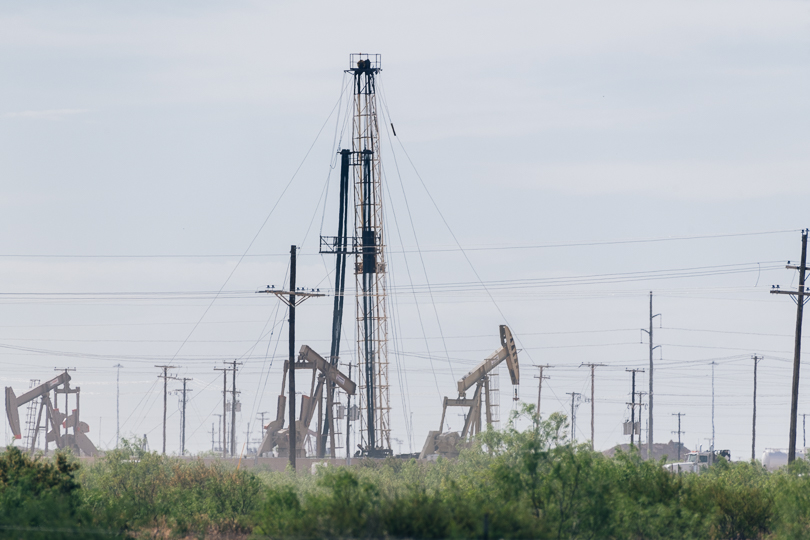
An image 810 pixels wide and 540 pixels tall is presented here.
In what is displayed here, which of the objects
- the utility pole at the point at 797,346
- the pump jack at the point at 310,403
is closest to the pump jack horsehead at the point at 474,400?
the pump jack at the point at 310,403

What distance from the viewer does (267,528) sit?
67.6 feet

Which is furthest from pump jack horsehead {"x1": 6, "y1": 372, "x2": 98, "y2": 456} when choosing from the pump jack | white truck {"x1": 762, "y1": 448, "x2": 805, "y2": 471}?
white truck {"x1": 762, "y1": 448, "x2": 805, "y2": 471}

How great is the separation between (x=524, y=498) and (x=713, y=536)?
758 cm

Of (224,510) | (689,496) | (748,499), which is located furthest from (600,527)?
(224,510)

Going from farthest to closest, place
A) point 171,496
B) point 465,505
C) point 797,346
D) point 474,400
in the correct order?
point 474,400, point 797,346, point 171,496, point 465,505

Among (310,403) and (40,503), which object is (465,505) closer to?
(40,503)

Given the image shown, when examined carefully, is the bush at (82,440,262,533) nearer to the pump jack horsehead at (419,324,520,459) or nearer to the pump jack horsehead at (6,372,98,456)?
the pump jack horsehead at (419,324,520,459)

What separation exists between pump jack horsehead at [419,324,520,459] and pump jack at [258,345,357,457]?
5.94 meters

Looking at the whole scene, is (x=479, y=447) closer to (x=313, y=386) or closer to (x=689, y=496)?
(x=689, y=496)

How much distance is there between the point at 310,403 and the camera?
69.8 meters

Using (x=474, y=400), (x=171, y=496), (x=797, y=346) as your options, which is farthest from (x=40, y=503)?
(x=474, y=400)

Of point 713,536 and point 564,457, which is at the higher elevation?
point 564,457

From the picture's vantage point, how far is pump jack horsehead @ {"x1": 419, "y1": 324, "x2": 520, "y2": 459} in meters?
67.4

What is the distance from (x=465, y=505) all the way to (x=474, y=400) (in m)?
49.5
